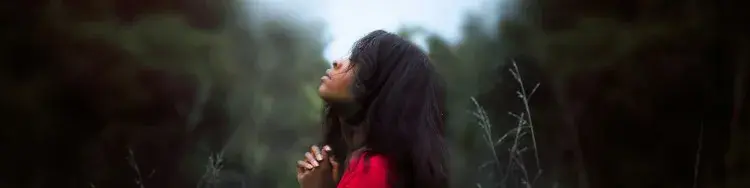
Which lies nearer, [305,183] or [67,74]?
[305,183]

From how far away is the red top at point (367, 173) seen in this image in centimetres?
83

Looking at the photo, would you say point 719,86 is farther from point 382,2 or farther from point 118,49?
point 118,49

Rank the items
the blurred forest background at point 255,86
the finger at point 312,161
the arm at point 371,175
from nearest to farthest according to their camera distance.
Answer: the arm at point 371,175, the finger at point 312,161, the blurred forest background at point 255,86

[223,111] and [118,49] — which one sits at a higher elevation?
[118,49]

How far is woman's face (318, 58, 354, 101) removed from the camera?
890 millimetres

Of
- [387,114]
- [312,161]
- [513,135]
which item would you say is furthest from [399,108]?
[513,135]

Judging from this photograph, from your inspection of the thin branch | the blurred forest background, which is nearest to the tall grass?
the blurred forest background

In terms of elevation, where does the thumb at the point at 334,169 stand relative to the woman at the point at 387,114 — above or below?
below

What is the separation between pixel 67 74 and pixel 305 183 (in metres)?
0.64

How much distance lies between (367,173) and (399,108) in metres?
0.08

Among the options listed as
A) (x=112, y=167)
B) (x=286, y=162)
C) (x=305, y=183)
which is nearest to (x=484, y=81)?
(x=286, y=162)

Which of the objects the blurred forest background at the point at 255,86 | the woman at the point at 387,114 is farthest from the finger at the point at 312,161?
the blurred forest background at the point at 255,86

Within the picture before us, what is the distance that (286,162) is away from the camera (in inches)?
54.2

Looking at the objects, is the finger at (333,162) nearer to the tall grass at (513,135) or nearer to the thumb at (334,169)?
the thumb at (334,169)
